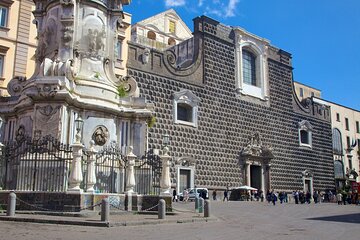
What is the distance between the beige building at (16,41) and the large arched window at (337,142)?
29.4 m

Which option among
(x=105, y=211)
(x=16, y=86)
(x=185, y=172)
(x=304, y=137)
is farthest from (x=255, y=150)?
(x=105, y=211)

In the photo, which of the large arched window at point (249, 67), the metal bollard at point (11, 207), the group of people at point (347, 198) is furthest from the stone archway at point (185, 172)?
the metal bollard at point (11, 207)

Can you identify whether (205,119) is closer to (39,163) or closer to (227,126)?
(227,126)

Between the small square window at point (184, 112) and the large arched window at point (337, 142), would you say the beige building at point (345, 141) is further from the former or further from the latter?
the small square window at point (184, 112)

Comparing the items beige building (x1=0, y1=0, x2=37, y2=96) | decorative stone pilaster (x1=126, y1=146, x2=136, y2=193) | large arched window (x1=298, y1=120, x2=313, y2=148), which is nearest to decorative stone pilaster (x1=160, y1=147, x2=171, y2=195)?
decorative stone pilaster (x1=126, y1=146, x2=136, y2=193)

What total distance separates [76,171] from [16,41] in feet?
58.7

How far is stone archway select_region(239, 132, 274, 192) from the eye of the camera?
107 feet

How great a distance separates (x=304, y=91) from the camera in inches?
2087

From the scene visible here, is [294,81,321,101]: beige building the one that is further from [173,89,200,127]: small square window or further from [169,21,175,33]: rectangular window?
[173,89,200,127]: small square window

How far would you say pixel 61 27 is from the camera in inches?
575

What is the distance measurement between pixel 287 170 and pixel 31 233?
30.8 meters

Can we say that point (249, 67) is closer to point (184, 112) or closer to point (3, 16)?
point (184, 112)

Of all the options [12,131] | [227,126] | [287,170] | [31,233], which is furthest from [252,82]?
[31,233]

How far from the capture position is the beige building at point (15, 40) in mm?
25500
